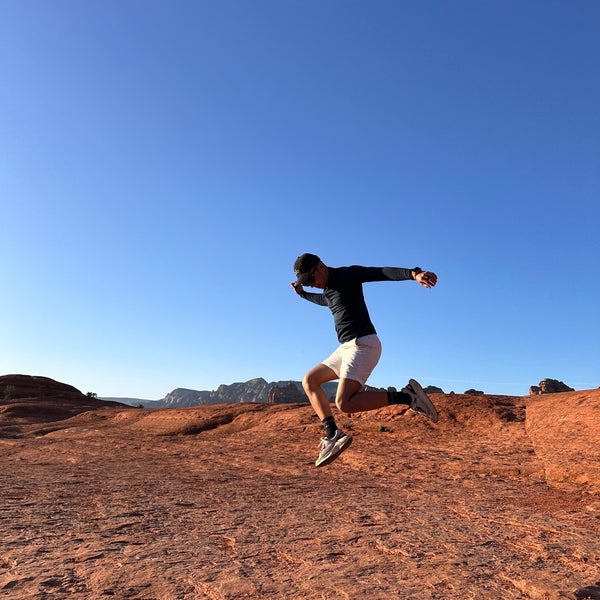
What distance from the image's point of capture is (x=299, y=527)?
13.0 ft

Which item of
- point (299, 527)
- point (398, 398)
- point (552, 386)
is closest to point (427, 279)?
point (398, 398)

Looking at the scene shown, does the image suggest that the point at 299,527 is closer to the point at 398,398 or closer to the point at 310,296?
the point at 398,398

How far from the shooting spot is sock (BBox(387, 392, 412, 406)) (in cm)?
575

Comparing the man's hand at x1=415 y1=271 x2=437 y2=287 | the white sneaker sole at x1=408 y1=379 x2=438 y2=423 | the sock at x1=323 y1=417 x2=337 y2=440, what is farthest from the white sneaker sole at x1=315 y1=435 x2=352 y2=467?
the man's hand at x1=415 y1=271 x2=437 y2=287

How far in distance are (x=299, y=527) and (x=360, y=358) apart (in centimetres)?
185

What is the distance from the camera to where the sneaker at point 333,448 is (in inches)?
205

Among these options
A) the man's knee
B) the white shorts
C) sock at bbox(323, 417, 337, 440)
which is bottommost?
sock at bbox(323, 417, 337, 440)

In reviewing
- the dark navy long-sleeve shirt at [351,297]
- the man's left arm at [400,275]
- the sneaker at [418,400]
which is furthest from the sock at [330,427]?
the man's left arm at [400,275]

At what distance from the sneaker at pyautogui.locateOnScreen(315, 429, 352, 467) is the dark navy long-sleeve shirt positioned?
3.29ft

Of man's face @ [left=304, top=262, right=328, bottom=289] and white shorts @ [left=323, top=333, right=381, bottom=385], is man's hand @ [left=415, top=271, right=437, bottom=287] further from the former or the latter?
man's face @ [left=304, top=262, right=328, bottom=289]

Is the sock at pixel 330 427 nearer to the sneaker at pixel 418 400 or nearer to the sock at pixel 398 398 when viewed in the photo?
the sock at pixel 398 398

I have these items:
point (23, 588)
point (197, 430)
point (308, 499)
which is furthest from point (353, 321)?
point (197, 430)

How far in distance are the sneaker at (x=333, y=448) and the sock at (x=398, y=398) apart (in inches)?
29.6

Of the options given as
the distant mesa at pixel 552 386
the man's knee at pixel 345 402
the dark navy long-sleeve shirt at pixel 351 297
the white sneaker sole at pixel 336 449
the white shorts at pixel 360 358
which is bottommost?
the white sneaker sole at pixel 336 449
